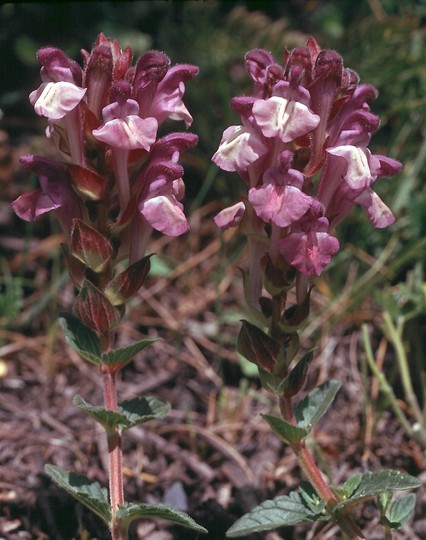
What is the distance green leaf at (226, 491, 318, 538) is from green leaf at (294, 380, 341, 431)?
204 mm

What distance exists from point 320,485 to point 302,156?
0.82 metres

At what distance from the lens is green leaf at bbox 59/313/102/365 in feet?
6.84

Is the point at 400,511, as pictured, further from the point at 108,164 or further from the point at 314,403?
the point at 108,164

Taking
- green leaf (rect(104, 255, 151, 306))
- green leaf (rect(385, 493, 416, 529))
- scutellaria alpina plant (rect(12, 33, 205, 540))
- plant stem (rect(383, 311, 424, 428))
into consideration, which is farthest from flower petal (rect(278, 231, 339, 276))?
plant stem (rect(383, 311, 424, 428))

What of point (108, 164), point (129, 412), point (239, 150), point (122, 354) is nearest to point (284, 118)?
point (239, 150)

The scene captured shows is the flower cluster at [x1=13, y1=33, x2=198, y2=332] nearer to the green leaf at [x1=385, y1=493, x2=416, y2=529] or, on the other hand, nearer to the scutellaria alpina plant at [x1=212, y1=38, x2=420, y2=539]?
the scutellaria alpina plant at [x1=212, y1=38, x2=420, y2=539]

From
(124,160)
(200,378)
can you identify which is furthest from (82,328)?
(200,378)

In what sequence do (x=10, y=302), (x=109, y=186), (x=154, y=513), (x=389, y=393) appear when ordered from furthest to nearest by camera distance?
(x=10, y=302), (x=389, y=393), (x=109, y=186), (x=154, y=513)

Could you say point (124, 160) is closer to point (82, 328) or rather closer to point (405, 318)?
point (82, 328)

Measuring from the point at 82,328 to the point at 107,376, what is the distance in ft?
0.52

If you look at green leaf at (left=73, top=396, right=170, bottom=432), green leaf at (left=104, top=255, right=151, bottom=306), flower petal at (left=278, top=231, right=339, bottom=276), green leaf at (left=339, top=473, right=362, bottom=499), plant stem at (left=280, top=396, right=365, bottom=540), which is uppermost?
flower petal at (left=278, top=231, right=339, bottom=276)

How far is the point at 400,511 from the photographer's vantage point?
204cm

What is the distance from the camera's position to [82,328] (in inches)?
83.4

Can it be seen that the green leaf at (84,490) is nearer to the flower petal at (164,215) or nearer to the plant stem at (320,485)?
the plant stem at (320,485)
